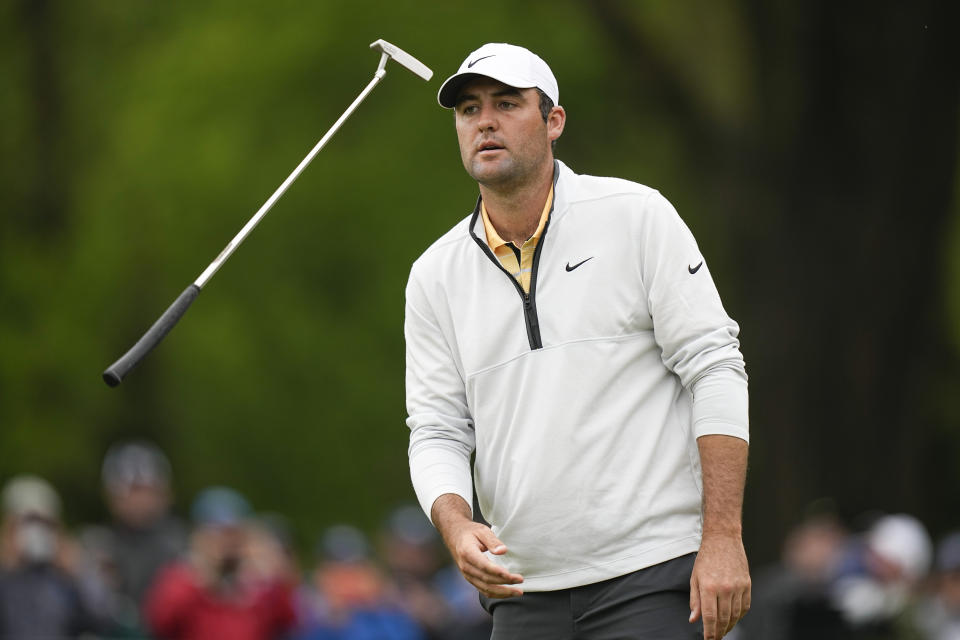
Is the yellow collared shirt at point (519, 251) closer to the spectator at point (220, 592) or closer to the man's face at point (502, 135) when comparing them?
the man's face at point (502, 135)

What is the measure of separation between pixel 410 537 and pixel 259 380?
7.21 meters

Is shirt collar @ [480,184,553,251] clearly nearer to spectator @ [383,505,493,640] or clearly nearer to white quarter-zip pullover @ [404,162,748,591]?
white quarter-zip pullover @ [404,162,748,591]

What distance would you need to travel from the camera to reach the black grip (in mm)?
4816

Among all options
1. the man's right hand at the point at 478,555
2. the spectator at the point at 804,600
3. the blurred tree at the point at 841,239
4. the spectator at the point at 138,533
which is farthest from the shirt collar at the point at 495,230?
the blurred tree at the point at 841,239

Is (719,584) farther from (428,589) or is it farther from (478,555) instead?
(428,589)

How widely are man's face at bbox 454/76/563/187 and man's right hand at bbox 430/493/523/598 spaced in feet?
3.39

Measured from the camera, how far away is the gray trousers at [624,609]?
15.7 ft

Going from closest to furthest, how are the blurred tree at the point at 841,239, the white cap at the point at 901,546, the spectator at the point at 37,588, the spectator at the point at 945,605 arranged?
the spectator at the point at 945,605
the spectator at the point at 37,588
the white cap at the point at 901,546
the blurred tree at the point at 841,239

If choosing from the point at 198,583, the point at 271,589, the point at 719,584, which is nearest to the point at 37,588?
the point at 198,583

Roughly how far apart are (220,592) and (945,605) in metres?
4.66

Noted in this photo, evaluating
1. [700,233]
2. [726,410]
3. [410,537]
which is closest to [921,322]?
[700,233]

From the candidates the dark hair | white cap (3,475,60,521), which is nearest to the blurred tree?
white cap (3,475,60,521)

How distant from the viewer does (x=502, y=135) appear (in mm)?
5125

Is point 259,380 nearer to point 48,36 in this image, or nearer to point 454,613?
point 48,36
